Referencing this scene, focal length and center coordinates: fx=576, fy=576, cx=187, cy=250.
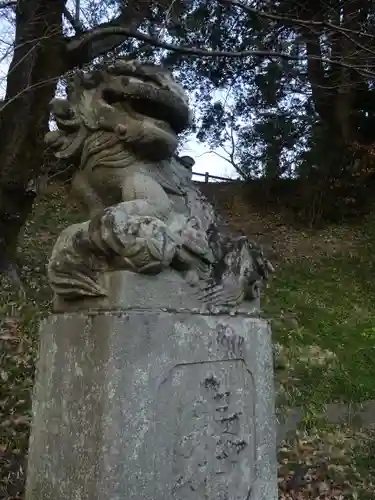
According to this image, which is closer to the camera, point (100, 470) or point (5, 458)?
point (100, 470)

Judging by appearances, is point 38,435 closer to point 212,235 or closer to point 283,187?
point 212,235

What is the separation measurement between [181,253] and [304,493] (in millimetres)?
2594

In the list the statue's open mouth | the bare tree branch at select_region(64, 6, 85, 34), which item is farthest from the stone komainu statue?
the bare tree branch at select_region(64, 6, 85, 34)

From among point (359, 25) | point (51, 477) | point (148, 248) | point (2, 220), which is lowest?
point (51, 477)

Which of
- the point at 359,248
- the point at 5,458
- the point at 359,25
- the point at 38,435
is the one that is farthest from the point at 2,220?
the point at 359,248

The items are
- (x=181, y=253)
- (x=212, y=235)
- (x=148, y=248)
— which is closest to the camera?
(x=148, y=248)

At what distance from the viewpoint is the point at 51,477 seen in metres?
2.36

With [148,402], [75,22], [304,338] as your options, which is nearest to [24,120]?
[75,22]

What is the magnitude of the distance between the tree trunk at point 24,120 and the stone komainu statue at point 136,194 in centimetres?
420

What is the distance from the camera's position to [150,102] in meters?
2.67

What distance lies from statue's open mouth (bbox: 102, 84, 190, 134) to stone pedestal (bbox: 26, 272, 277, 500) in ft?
2.65

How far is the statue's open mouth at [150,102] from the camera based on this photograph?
2.62 meters

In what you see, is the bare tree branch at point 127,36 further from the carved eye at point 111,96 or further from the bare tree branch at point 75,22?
the carved eye at point 111,96

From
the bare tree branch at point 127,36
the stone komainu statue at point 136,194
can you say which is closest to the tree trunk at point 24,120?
the bare tree branch at point 127,36
